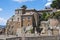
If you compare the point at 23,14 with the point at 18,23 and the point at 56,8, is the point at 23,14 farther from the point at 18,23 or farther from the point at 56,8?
the point at 56,8

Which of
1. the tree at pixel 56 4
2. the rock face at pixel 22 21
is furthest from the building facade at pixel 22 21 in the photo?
the tree at pixel 56 4

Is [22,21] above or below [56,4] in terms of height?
below

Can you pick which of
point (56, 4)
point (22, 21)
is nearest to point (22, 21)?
point (22, 21)

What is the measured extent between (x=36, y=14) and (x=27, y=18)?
2.82m

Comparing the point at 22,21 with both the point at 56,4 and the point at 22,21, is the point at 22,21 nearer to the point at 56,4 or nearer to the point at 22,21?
the point at 22,21

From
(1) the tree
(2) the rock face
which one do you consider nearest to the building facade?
(2) the rock face

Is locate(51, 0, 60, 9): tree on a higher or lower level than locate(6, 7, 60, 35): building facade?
higher

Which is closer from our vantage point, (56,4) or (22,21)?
(56,4)

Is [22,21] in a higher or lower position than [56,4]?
lower

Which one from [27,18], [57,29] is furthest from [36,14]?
[57,29]

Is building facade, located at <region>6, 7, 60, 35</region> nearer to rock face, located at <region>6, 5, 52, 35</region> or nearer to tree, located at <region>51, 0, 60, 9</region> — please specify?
rock face, located at <region>6, 5, 52, 35</region>

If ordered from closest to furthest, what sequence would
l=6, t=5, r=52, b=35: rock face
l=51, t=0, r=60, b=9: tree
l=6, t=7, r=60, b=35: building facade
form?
1. l=51, t=0, r=60, b=9: tree
2. l=6, t=7, r=60, b=35: building facade
3. l=6, t=5, r=52, b=35: rock face

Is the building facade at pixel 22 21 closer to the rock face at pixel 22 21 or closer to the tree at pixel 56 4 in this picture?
the rock face at pixel 22 21

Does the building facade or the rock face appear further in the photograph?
the rock face
